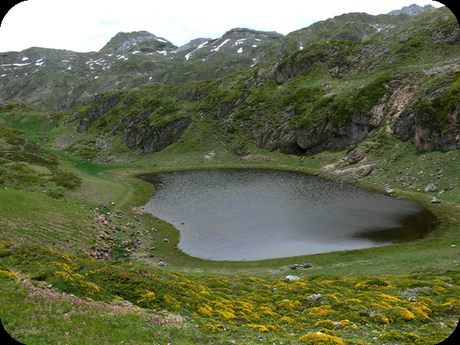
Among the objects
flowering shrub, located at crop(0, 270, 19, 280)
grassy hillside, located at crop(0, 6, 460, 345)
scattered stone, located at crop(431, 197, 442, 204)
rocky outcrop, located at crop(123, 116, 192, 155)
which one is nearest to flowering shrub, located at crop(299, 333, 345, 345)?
grassy hillside, located at crop(0, 6, 460, 345)

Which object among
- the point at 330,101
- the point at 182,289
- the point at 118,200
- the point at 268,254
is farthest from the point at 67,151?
the point at 182,289

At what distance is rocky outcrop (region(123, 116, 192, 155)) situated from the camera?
148m

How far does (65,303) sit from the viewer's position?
1753 cm

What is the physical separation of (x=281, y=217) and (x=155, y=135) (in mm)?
107783

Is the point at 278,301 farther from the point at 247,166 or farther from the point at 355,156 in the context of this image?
the point at 247,166

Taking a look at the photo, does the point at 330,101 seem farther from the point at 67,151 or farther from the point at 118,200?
the point at 67,151

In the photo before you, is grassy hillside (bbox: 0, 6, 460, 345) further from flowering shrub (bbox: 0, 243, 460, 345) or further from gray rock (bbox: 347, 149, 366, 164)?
gray rock (bbox: 347, 149, 366, 164)

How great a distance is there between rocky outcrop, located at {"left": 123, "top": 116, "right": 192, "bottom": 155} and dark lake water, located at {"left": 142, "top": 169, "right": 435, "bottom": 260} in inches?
2453

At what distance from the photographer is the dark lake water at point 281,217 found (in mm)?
48000

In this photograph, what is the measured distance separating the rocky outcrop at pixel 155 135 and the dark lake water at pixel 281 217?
2453 inches

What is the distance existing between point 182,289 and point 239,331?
308 inches

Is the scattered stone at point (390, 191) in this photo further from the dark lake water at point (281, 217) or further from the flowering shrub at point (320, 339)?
the flowering shrub at point (320, 339)

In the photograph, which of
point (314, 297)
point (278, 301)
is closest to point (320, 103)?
point (314, 297)

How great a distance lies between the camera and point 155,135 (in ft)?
492
